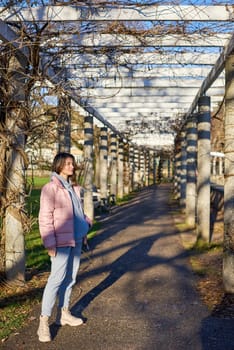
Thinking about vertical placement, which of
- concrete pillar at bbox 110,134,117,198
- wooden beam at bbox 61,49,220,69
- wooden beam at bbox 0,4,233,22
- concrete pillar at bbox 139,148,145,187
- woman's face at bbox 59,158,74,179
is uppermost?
wooden beam at bbox 0,4,233,22

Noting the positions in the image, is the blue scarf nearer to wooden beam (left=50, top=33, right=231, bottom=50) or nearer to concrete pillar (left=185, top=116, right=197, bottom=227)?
wooden beam (left=50, top=33, right=231, bottom=50)

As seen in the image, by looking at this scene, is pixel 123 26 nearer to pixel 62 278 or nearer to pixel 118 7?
pixel 118 7

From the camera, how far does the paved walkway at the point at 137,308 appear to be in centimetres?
451

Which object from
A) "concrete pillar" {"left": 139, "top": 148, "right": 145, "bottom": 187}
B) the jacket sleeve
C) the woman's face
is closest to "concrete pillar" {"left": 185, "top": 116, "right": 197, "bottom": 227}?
the woman's face

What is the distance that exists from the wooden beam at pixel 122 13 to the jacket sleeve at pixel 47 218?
270 cm

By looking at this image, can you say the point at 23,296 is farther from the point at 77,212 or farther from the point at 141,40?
the point at 141,40

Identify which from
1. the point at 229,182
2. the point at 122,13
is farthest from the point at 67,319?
the point at 122,13

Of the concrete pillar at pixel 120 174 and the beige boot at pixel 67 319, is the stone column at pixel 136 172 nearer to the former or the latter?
the concrete pillar at pixel 120 174

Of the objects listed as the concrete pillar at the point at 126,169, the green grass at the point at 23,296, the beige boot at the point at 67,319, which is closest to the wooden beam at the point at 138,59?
the green grass at the point at 23,296

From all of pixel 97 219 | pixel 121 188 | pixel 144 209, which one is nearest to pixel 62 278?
pixel 97 219

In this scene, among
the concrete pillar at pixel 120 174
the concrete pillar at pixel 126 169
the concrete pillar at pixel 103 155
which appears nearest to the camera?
the concrete pillar at pixel 103 155

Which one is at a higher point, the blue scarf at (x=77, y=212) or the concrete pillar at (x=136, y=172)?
the blue scarf at (x=77, y=212)

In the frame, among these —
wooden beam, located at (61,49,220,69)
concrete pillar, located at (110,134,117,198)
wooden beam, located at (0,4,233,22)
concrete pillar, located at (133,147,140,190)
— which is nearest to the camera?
wooden beam, located at (0,4,233,22)

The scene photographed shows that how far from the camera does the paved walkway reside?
4508 millimetres
